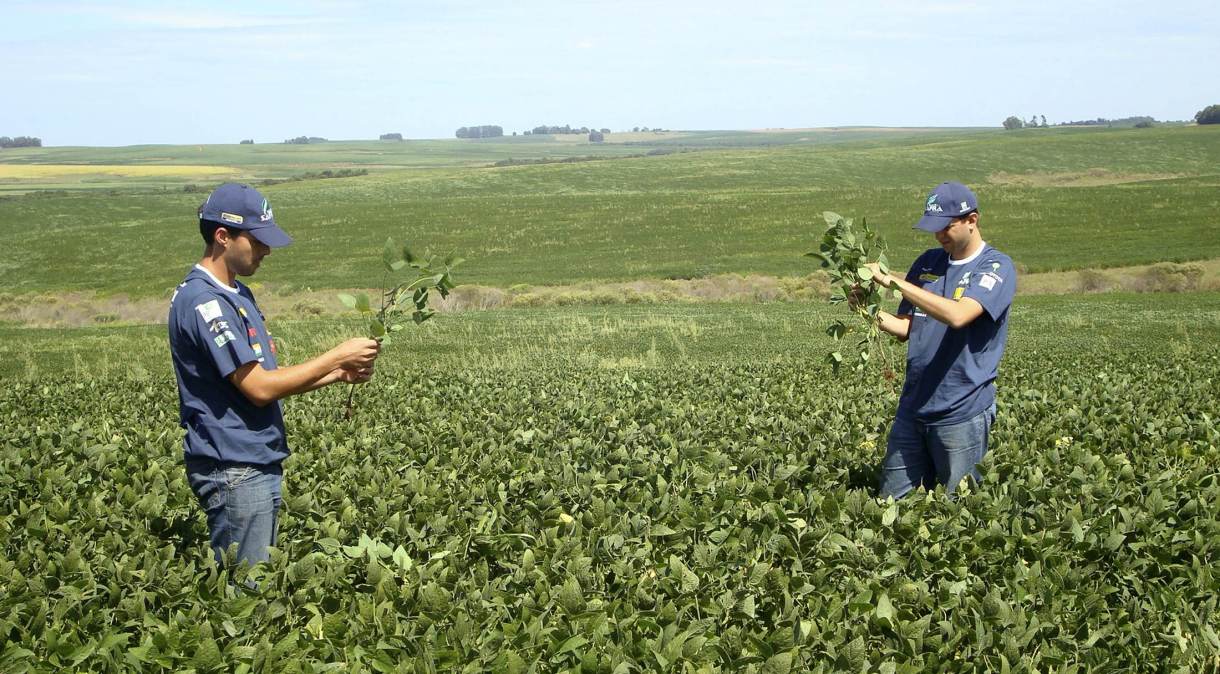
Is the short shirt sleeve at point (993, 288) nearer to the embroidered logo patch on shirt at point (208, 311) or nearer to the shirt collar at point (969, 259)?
the shirt collar at point (969, 259)

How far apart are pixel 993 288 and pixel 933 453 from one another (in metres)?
1.00

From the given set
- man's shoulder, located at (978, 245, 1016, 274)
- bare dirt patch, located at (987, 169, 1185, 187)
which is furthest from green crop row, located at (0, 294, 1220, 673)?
bare dirt patch, located at (987, 169, 1185, 187)

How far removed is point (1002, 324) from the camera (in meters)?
6.20

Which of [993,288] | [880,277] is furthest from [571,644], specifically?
[993,288]

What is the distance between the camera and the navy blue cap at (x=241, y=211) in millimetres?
4691

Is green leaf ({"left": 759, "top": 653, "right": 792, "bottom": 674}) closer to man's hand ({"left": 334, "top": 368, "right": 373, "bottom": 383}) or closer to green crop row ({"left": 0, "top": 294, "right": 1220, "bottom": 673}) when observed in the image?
green crop row ({"left": 0, "top": 294, "right": 1220, "bottom": 673})

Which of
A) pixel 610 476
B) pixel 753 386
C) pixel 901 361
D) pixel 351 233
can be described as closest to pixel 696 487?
pixel 610 476

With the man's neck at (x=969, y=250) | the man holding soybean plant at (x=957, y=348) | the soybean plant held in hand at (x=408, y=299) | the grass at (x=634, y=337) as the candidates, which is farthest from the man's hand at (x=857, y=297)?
the grass at (x=634, y=337)

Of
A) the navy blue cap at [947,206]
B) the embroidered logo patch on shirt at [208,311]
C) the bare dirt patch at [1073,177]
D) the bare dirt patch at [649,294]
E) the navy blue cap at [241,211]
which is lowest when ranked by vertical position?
the bare dirt patch at [649,294]

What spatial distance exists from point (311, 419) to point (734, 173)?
80.8 meters

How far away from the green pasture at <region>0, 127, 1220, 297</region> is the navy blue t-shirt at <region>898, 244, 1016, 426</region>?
3398 centimetres

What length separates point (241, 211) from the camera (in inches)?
185

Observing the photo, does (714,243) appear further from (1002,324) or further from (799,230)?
(1002,324)

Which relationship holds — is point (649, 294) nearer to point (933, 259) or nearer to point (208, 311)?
point (933, 259)
